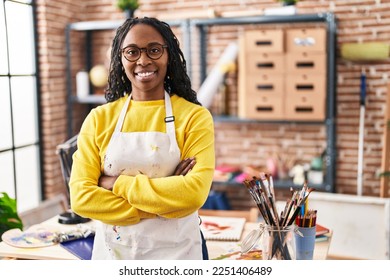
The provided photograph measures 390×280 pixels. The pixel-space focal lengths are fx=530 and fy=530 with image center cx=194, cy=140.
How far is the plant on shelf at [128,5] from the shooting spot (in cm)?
369

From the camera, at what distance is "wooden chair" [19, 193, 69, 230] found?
3516 millimetres

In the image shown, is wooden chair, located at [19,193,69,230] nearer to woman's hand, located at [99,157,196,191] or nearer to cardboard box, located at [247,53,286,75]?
cardboard box, located at [247,53,286,75]

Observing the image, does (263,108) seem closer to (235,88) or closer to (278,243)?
(235,88)

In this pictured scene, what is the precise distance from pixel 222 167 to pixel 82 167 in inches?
93.7

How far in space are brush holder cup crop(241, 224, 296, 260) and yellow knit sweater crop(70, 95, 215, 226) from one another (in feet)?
0.68

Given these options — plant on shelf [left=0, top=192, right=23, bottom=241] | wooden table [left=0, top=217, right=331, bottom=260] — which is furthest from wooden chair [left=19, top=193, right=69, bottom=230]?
wooden table [left=0, top=217, right=331, bottom=260]

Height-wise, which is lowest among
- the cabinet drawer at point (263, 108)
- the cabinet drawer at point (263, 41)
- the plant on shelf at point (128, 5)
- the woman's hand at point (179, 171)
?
the woman's hand at point (179, 171)

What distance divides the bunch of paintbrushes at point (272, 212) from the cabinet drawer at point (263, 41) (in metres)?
2.05

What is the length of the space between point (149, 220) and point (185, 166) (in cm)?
19

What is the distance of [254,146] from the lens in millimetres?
3900

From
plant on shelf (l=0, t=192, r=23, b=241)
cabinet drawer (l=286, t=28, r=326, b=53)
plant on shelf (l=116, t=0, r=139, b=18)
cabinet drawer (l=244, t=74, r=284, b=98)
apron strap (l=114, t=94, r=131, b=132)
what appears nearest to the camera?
apron strap (l=114, t=94, r=131, b=132)

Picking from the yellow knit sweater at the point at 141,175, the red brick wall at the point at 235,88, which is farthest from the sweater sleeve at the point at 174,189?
the red brick wall at the point at 235,88

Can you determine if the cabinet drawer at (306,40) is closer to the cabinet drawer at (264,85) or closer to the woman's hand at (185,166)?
the cabinet drawer at (264,85)

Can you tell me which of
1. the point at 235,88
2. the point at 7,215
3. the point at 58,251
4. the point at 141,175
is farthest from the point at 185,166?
the point at 235,88
